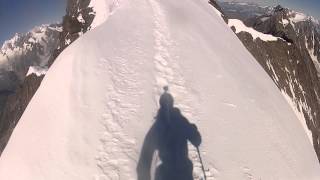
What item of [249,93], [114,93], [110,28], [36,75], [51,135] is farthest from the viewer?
[36,75]

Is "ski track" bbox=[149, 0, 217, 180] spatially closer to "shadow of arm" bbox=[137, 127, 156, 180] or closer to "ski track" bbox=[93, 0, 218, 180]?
"ski track" bbox=[93, 0, 218, 180]

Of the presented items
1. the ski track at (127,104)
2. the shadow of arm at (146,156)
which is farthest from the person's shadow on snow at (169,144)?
the ski track at (127,104)

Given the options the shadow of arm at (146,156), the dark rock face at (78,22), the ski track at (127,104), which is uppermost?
the dark rock face at (78,22)

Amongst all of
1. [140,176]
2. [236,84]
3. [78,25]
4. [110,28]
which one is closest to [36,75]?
[78,25]

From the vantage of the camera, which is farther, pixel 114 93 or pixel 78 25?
pixel 78 25

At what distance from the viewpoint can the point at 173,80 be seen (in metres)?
18.0

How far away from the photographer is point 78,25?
63094mm

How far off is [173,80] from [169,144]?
13.8 feet

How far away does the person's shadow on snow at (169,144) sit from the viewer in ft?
43.6

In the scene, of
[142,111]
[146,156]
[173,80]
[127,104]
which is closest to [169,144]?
[146,156]

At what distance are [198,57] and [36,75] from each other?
67.8m

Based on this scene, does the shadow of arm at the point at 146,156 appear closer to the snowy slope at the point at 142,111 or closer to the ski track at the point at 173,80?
the snowy slope at the point at 142,111

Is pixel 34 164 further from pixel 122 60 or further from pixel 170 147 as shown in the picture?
pixel 122 60

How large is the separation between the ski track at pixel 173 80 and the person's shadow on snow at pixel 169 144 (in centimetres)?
25
